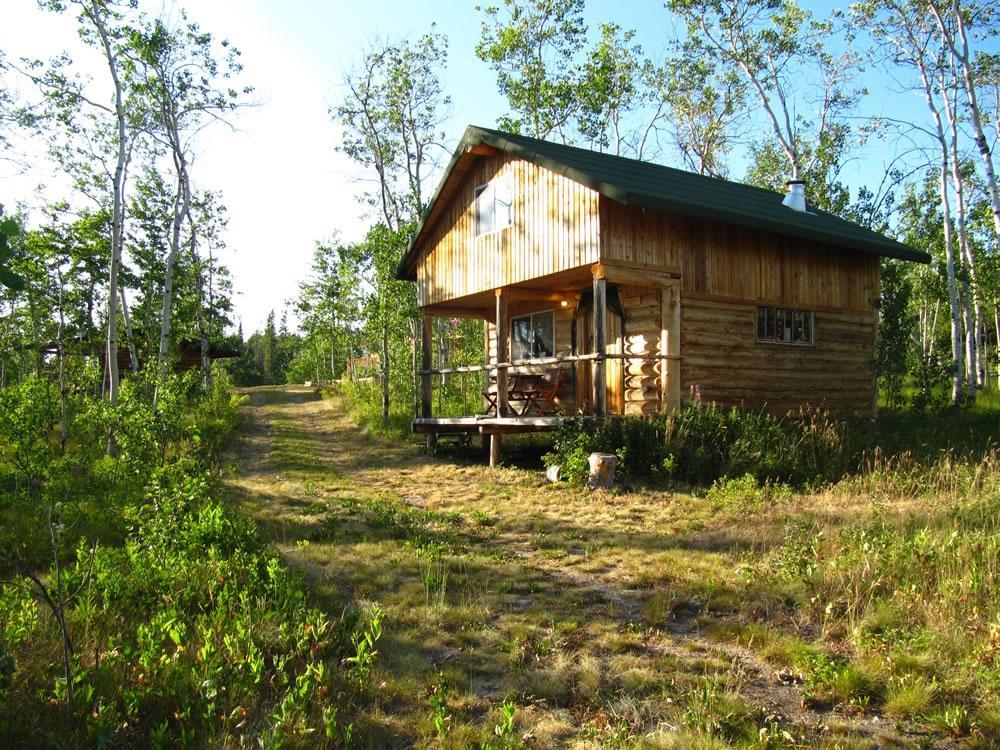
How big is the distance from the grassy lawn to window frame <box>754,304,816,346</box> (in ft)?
15.8

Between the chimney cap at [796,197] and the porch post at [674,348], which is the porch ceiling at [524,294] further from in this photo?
the chimney cap at [796,197]

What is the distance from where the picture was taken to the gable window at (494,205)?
13.6m

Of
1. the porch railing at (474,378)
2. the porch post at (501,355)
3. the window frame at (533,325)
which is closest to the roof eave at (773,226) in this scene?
the porch railing at (474,378)

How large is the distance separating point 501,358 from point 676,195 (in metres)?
4.45

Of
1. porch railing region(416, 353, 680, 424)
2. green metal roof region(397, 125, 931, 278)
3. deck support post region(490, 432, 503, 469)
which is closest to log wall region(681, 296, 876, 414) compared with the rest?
porch railing region(416, 353, 680, 424)

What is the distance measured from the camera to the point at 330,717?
3078 mm

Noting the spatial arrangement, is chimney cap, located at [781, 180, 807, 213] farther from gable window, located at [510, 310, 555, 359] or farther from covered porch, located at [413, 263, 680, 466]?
gable window, located at [510, 310, 555, 359]

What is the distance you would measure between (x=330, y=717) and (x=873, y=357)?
49.6 feet

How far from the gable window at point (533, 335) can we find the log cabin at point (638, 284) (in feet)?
0.15

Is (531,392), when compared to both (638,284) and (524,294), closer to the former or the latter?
(524,294)

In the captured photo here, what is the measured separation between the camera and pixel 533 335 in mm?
16141

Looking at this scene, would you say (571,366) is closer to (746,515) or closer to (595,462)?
(595,462)

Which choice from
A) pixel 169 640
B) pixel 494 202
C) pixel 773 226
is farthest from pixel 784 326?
pixel 169 640

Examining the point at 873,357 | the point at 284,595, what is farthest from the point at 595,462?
the point at 873,357
